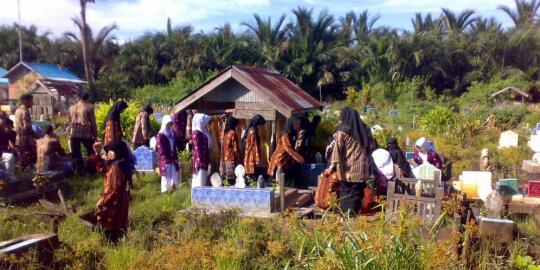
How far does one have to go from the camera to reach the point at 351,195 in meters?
7.41

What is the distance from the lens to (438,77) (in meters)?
35.6

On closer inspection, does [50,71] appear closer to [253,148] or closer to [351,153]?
[253,148]

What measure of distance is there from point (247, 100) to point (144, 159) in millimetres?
2630

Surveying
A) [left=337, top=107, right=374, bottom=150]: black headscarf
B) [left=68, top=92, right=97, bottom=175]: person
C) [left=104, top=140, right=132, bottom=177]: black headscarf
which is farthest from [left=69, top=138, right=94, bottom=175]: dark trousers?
[left=337, top=107, right=374, bottom=150]: black headscarf

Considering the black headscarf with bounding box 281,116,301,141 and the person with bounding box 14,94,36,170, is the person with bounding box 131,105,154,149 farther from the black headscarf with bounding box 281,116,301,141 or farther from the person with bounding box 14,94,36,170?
the black headscarf with bounding box 281,116,301,141

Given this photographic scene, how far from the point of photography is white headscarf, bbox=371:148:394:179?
26.2 feet

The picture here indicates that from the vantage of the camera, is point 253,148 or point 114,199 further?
point 253,148

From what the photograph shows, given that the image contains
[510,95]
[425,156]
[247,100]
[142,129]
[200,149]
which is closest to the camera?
[200,149]

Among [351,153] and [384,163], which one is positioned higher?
[351,153]

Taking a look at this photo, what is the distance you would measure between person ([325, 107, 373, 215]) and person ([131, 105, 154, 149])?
207 inches

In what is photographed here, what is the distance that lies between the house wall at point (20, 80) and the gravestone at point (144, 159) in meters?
21.4

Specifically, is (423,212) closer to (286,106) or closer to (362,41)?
(286,106)

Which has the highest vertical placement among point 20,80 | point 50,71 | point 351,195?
point 50,71

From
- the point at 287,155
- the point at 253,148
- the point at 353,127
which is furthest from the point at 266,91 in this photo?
the point at 353,127
